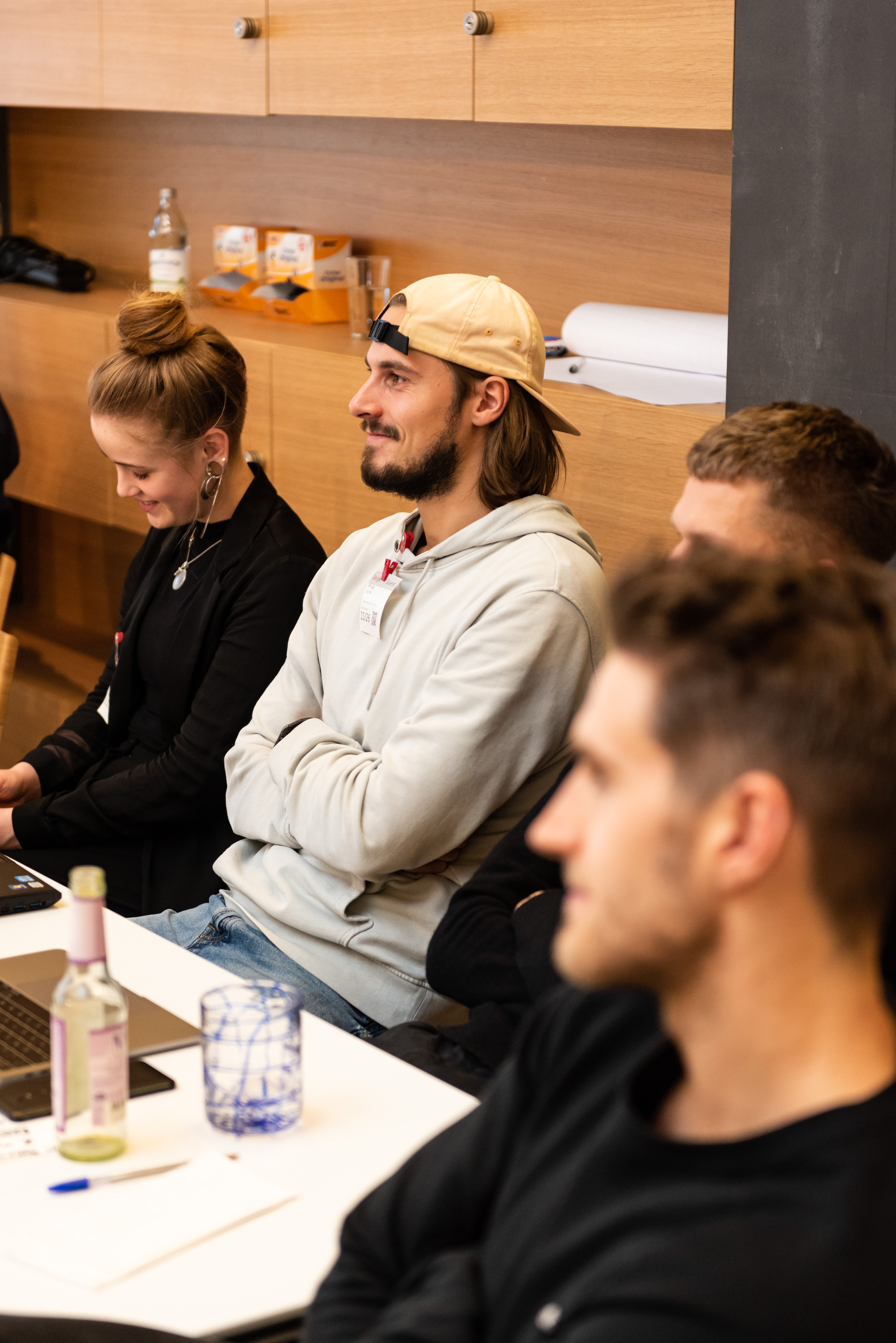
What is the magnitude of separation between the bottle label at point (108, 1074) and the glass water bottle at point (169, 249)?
2.45m

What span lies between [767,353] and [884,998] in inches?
48.8

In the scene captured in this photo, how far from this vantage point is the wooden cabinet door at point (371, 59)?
2.57m

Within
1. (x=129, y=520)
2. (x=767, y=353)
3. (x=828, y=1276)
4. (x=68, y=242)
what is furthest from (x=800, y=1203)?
(x=68, y=242)

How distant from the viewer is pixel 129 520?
142 inches

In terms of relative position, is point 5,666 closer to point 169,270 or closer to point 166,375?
point 166,375

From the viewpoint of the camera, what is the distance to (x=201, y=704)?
7.39ft

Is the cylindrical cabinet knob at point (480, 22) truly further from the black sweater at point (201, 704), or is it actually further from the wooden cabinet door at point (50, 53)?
the wooden cabinet door at point (50, 53)

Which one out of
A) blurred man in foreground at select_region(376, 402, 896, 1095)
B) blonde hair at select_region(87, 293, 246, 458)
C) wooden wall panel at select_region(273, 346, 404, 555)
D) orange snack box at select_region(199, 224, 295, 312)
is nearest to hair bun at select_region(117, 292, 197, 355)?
blonde hair at select_region(87, 293, 246, 458)

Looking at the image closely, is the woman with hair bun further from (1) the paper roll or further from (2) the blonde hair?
(1) the paper roll

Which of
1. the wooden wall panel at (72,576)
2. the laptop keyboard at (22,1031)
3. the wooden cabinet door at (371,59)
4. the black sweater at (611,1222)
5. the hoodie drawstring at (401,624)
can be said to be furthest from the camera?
the wooden wall panel at (72,576)

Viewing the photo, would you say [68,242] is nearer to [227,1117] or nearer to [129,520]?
[129,520]

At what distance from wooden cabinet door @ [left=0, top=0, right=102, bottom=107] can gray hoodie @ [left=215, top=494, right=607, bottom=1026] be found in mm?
2093

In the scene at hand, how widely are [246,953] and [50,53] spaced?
8.72ft

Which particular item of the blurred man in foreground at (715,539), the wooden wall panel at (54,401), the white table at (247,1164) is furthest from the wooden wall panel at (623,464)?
the wooden wall panel at (54,401)
